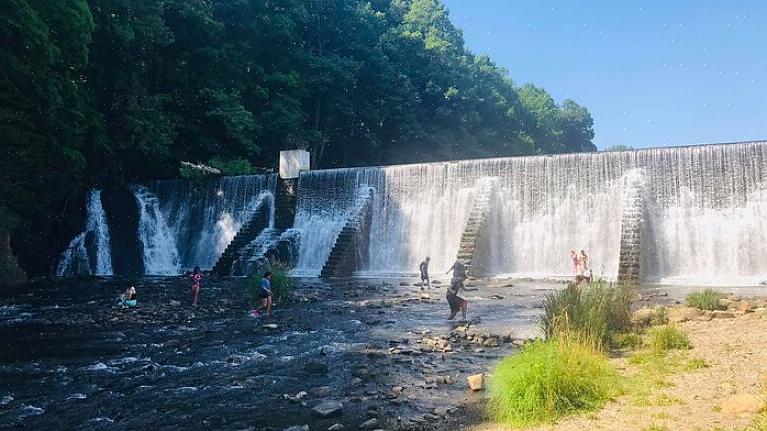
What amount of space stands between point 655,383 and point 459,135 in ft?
162

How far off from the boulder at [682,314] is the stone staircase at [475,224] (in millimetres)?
11652

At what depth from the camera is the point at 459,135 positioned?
5450 cm

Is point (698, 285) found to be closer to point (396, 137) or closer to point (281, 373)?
point (281, 373)

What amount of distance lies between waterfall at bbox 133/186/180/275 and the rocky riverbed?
14.4m

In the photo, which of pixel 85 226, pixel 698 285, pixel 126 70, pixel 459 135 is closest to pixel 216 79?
pixel 126 70

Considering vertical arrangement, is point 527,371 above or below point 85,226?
below

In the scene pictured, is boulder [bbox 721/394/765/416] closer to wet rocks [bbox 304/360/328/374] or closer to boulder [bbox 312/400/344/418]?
boulder [bbox 312/400/344/418]

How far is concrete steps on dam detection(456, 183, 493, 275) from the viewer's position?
2330 cm

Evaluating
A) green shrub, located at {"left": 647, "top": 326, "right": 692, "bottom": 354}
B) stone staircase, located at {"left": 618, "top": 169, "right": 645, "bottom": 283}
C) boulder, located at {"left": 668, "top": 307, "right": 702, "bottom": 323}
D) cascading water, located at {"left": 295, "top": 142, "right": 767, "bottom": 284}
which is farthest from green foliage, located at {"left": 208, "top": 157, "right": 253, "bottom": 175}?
green shrub, located at {"left": 647, "top": 326, "right": 692, "bottom": 354}

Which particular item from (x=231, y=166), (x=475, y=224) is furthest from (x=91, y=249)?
(x=475, y=224)

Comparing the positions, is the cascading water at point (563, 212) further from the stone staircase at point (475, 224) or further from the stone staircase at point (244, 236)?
the stone staircase at point (244, 236)

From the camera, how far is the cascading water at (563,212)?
826 inches

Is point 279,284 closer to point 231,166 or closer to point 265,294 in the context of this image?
point 265,294

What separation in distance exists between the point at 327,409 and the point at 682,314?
7812 mm
